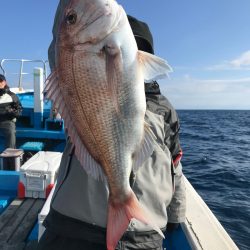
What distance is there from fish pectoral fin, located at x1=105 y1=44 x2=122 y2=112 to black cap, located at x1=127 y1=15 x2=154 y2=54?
62cm

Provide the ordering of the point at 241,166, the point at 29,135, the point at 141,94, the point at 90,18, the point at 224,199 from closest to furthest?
the point at 90,18
the point at 141,94
the point at 29,135
the point at 224,199
the point at 241,166

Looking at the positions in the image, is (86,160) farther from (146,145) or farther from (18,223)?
(18,223)

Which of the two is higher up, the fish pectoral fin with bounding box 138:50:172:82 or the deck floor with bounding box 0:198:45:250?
the fish pectoral fin with bounding box 138:50:172:82

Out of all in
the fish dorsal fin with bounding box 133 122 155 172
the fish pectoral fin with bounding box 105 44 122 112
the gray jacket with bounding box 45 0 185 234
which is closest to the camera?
the fish pectoral fin with bounding box 105 44 122 112

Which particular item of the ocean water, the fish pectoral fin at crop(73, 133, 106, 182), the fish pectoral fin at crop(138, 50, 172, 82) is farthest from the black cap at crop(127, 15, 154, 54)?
the ocean water

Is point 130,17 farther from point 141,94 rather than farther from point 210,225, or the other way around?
point 210,225

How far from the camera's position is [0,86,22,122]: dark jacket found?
679 cm

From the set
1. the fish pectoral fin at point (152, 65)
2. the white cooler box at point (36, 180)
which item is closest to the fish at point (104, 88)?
the fish pectoral fin at point (152, 65)

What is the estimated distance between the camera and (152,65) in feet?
4.65

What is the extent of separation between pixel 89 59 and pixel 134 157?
49cm

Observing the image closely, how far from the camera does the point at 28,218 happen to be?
13.3 ft

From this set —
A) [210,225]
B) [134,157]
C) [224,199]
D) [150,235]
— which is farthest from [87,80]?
[224,199]

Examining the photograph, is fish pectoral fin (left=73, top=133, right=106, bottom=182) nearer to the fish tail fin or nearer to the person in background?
the fish tail fin

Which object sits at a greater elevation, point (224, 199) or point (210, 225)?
point (210, 225)
